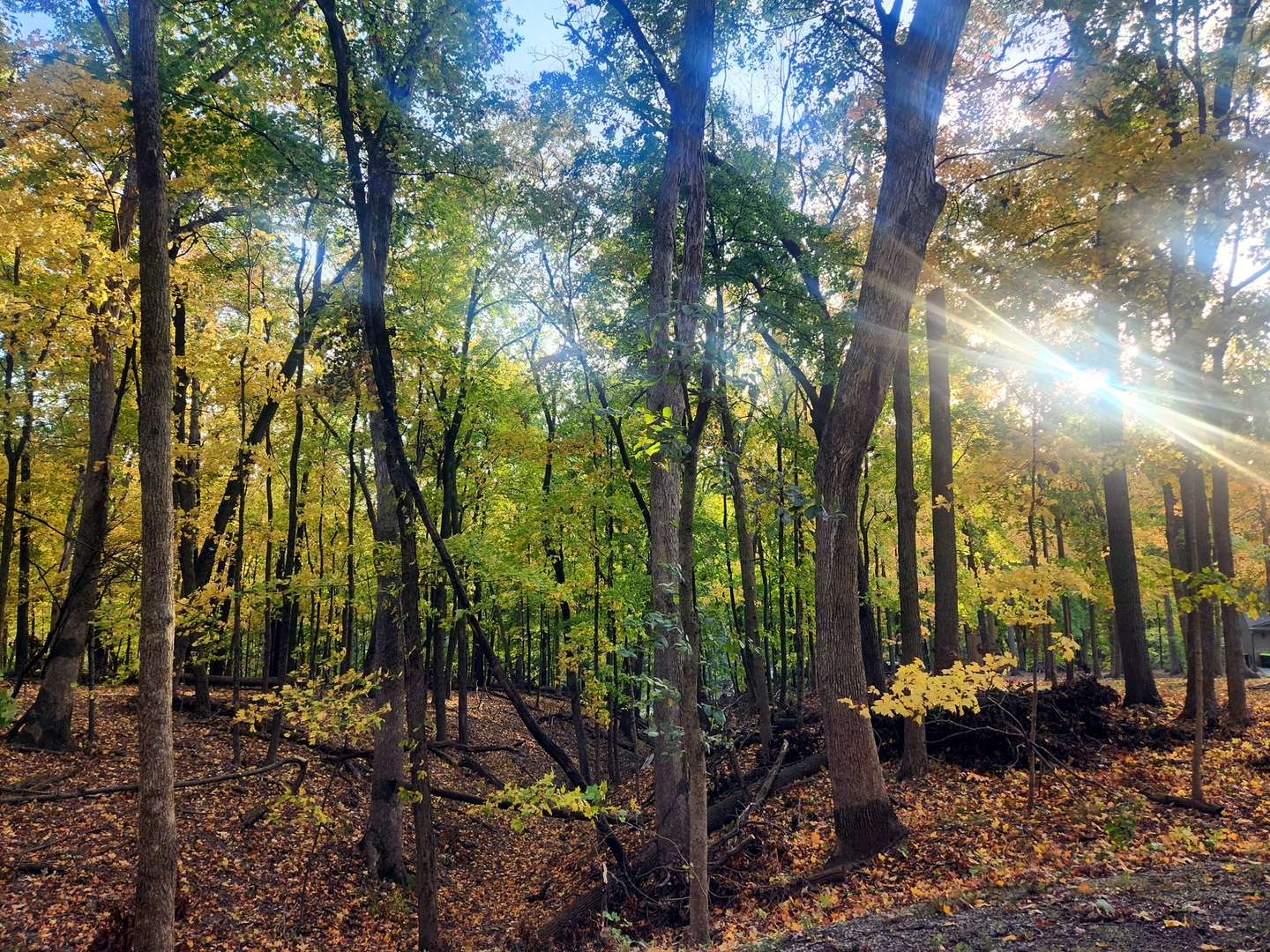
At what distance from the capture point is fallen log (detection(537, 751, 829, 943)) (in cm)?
763

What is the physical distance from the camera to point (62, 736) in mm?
9773

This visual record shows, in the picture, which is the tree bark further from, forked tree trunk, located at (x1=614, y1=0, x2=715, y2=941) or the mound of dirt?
forked tree trunk, located at (x1=614, y1=0, x2=715, y2=941)

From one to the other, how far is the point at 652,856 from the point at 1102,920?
5375 millimetres

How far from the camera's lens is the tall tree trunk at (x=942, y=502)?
9148 millimetres

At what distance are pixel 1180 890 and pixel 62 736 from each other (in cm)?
1397

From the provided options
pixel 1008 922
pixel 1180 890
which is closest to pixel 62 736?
pixel 1008 922

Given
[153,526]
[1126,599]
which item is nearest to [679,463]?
[153,526]

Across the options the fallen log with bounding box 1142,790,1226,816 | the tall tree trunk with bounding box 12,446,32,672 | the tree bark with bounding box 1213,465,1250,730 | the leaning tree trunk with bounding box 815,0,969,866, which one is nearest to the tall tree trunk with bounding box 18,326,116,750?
the tall tree trunk with bounding box 12,446,32,672

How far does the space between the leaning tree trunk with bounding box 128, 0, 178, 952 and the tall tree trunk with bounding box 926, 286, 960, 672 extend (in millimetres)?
8746

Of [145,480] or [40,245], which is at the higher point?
[40,245]

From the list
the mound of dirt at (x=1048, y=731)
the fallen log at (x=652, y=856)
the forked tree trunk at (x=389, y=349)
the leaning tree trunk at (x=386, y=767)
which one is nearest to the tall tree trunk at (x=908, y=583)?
the mound of dirt at (x=1048, y=731)

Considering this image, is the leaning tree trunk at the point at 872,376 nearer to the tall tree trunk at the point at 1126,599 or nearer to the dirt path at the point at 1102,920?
the dirt path at the point at 1102,920

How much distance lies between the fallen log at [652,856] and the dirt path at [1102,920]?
2.79m

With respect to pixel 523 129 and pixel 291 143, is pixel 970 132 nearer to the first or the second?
pixel 523 129
